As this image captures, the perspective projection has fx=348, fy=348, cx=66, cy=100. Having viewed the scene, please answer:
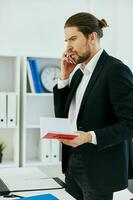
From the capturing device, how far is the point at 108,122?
1.88 meters

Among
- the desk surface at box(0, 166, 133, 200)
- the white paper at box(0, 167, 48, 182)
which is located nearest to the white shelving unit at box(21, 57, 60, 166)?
the desk surface at box(0, 166, 133, 200)

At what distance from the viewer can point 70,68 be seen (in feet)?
7.09

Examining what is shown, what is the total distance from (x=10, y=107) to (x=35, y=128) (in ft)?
1.42

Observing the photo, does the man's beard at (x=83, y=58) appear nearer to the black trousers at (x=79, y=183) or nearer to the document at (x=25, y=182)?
the black trousers at (x=79, y=183)

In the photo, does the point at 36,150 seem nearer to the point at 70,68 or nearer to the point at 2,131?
the point at 2,131

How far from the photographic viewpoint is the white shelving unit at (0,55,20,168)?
11.0 ft

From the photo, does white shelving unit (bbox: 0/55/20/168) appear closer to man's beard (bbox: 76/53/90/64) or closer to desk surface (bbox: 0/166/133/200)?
desk surface (bbox: 0/166/133/200)

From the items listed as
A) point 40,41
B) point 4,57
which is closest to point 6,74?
point 4,57

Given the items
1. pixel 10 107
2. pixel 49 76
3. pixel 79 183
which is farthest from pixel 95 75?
pixel 49 76

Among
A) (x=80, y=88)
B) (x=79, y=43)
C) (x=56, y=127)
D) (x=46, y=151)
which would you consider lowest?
(x=46, y=151)

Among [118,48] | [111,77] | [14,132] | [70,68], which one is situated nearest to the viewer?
[111,77]

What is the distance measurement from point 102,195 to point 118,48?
238cm

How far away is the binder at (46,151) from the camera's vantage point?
3506 millimetres

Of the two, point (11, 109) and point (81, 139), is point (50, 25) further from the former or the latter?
point (81, 139)
